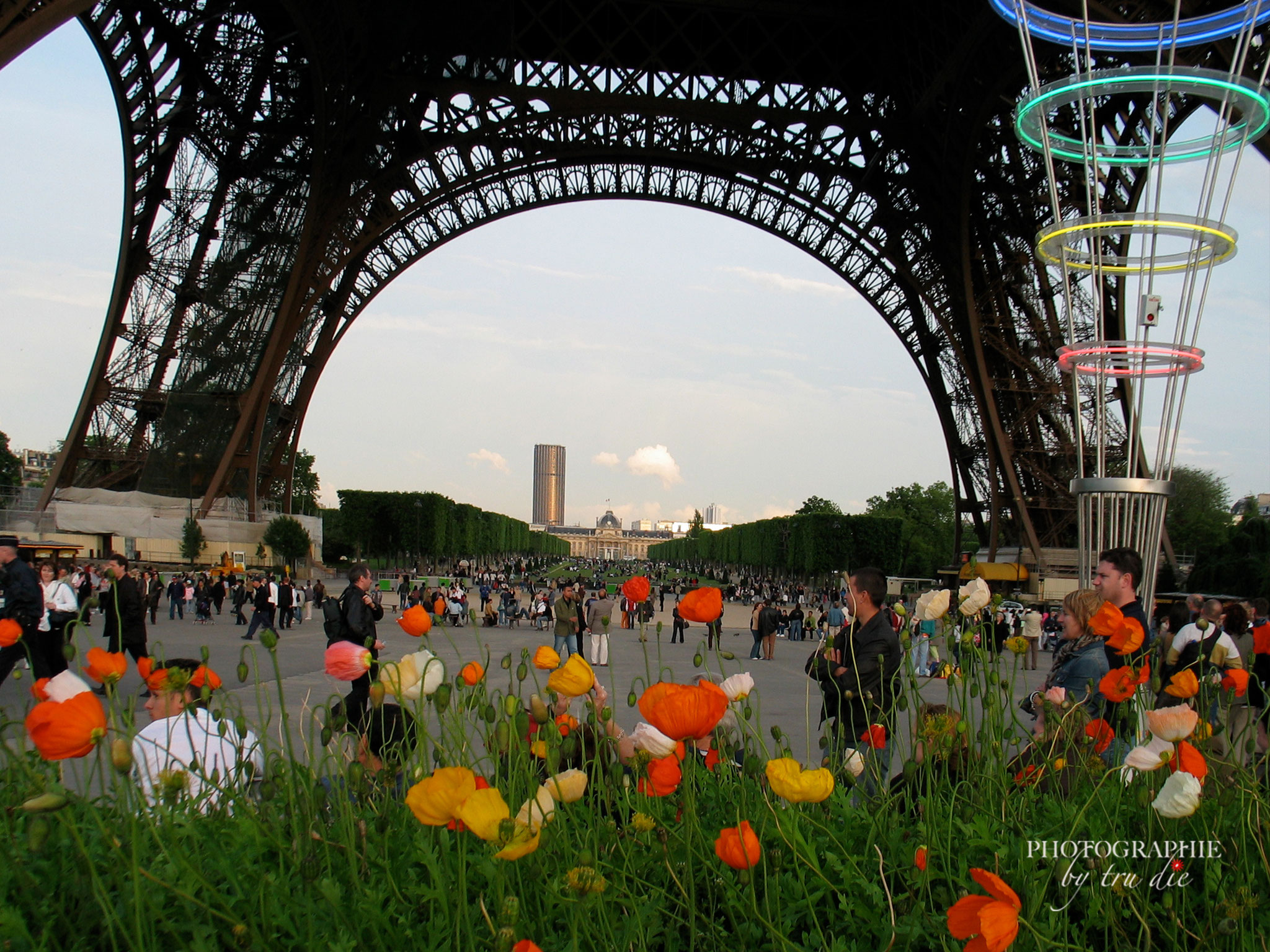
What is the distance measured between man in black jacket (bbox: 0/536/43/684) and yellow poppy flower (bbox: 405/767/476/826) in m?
6.43

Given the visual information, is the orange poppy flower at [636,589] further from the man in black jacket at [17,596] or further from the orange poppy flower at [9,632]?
the man in black jacket at [17,596]

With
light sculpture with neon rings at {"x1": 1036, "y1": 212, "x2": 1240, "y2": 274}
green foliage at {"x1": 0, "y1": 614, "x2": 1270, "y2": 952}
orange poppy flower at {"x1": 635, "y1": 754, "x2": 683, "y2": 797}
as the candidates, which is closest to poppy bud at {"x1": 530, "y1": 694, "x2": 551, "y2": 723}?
green foliage at {"x1": 0, "y1": 614, "x2": 1270, "y2": 952}

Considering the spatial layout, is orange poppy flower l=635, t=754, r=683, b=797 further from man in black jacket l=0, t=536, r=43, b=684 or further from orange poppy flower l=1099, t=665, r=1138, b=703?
man in black jacket l=0, t=536, r=43, b=684

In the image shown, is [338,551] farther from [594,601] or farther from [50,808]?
[50,808]

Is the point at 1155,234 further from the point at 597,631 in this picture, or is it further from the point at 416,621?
the point at 597,631

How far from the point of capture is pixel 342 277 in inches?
1259

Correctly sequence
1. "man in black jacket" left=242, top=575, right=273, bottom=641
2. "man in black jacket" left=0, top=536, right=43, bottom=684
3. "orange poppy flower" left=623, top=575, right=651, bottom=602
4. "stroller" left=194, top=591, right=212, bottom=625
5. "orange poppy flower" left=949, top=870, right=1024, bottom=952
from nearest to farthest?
"orange poppy flower" left=949, top=870, right=1024, bottom=952, "orange poppy flower" left=623, top=575, right=651, bottom=602, "man in black jacket" left=0, top=536, right=43, bottom=684, "man in black jacket" left=242, top=575, right=273, bottom=641, "stroller" left=194, top=591, right=212, bottom=625

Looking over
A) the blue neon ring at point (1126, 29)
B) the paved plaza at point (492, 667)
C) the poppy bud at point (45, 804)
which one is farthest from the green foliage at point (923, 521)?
the poppy bud at point (45, 804)

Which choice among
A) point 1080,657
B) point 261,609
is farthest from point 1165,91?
point 261,609

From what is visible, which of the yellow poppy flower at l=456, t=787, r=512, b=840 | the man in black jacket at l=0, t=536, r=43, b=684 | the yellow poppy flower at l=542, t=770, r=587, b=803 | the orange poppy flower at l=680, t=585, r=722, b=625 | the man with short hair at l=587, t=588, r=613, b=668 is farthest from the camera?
the man with short hair at l=587, t=588, r=613, b=668

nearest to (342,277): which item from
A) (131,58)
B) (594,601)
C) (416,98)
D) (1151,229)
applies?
(416,98)

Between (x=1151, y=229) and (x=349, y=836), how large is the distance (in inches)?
334

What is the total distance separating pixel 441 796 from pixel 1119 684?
5.57ft

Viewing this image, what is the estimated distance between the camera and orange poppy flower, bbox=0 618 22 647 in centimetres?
253
